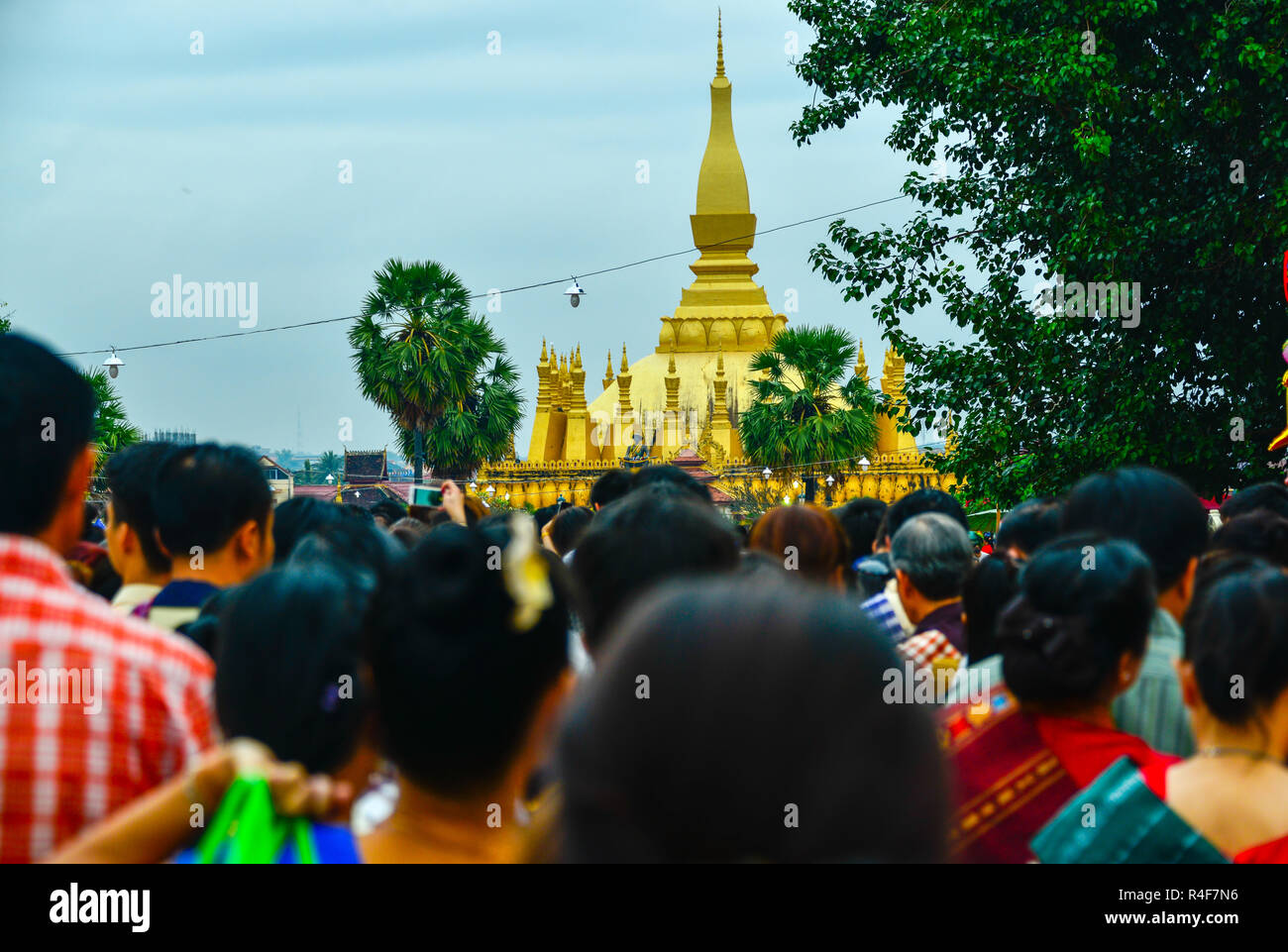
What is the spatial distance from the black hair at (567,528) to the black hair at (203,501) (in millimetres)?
2524

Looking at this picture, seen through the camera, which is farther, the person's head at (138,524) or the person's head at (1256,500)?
the person's head at (1256,500)

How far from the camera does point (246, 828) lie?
186 centimetres

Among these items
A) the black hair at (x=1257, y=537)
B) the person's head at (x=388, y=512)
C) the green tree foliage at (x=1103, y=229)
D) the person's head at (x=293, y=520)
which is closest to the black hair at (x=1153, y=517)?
the black hair at (x=1257, y=537)

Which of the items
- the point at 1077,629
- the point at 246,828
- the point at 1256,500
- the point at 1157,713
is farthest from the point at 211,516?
the point at 1256,500

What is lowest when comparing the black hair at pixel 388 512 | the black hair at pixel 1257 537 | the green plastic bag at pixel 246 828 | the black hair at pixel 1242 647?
the green plastic bag at pixel 246 828

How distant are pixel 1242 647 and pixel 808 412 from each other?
1051 inches

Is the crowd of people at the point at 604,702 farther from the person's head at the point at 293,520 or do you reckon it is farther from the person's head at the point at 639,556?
the person's head at the point at 293,520

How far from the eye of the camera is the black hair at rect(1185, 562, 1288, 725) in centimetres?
265

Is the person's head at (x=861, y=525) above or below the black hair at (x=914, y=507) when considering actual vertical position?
below

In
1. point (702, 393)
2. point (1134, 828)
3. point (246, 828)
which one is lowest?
point (1134, 828)

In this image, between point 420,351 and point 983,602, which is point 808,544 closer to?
point 983,602

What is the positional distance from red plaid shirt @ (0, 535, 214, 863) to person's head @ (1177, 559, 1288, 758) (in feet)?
6.29

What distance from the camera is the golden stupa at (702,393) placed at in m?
30.7
